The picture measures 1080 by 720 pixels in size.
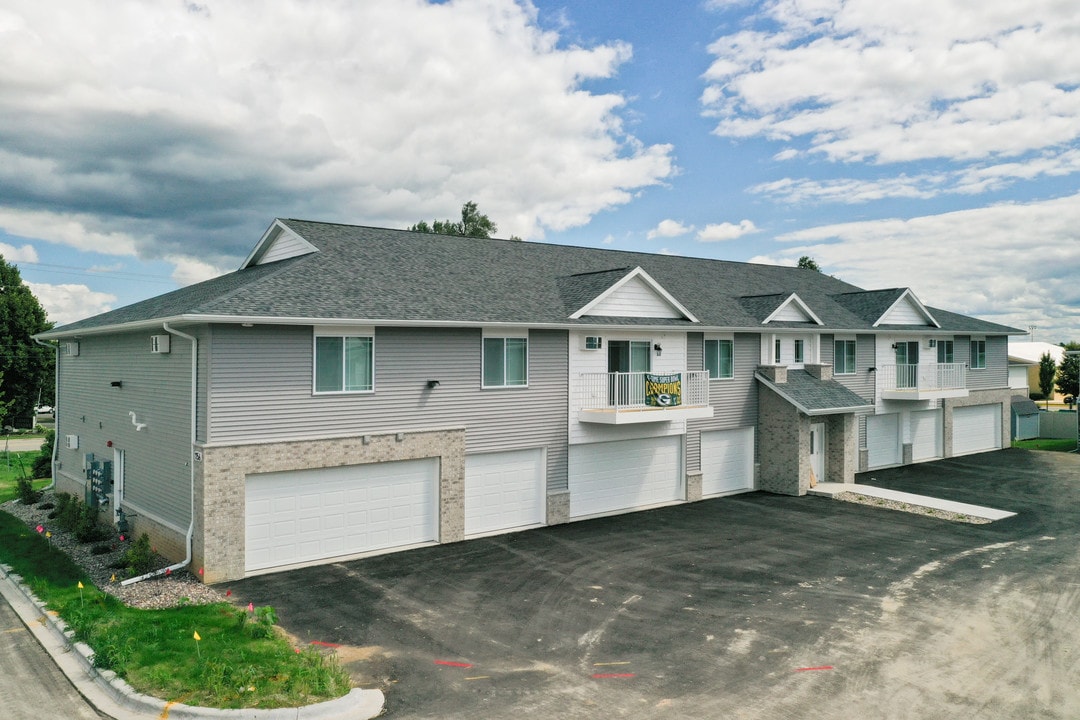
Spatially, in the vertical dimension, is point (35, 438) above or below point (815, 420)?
below

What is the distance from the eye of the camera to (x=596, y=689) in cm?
923

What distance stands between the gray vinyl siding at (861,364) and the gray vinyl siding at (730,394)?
3.94 meters

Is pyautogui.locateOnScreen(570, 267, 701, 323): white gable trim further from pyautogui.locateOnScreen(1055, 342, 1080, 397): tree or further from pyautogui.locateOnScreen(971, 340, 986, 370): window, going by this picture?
pyautogui.locateOnScreen(1055, 342, 1080, 397): tree

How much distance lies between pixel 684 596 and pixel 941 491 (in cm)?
1478

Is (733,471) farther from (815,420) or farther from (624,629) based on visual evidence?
(624,629)

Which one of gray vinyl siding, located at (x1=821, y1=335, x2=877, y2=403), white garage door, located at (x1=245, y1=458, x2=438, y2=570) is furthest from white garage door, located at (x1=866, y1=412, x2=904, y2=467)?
white garage door, located at (x1=245, y1=458, x2=438, y2=570)

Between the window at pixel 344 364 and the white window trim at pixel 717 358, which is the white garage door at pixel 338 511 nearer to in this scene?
the window at pixel 344 364

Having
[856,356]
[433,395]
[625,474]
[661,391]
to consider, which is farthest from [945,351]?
[433,395]

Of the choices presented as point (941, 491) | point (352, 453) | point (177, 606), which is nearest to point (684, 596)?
point (352, 453)

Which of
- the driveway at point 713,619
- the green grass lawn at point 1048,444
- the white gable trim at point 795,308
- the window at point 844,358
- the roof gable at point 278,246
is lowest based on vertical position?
the driveway at point 713,619

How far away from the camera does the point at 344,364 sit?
15.1m

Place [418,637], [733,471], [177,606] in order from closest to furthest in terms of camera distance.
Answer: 1. [418,637]
2. [177,606]
3. [733,471]

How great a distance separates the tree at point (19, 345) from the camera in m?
44.5

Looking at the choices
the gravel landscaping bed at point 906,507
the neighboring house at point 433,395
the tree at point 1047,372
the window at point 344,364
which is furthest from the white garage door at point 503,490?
the tree at point 1047,372
